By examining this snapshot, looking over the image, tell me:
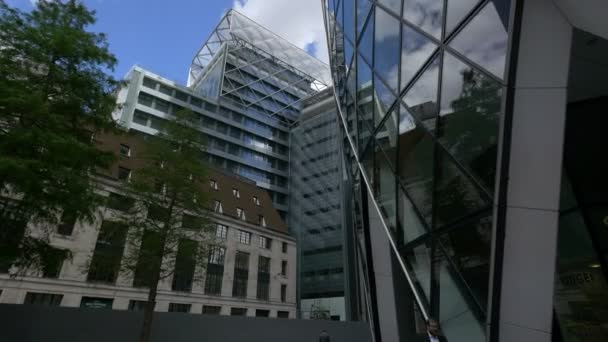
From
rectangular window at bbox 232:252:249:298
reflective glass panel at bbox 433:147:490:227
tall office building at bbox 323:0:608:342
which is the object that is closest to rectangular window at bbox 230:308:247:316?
rectangular window at bbox 232:252:249:298

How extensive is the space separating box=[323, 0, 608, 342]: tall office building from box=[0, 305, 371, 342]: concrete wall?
40.1 ft

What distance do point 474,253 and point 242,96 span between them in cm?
7087

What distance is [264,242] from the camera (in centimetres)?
4641

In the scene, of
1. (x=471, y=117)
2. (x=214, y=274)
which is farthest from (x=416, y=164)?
(x=214, y=274)

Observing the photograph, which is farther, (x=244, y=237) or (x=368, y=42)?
(x=244, y=237)

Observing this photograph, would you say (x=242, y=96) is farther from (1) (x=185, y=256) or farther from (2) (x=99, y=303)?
(1) (x=185, y=256)

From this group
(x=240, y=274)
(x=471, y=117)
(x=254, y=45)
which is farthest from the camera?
(x=254, y=45)

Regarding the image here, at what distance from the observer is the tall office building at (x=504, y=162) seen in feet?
17.4

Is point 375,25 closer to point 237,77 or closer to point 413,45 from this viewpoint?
point 413,45

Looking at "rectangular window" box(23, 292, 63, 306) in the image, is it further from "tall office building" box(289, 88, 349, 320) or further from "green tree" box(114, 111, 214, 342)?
"tall office building" box(289, 88, 349, 320)

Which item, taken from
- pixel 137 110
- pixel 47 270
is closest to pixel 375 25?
pixel 47 270

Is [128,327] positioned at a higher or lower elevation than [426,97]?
lower

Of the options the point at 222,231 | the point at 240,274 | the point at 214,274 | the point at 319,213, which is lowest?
the point at 214,274

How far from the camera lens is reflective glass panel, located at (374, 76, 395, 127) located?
9.44 metres
